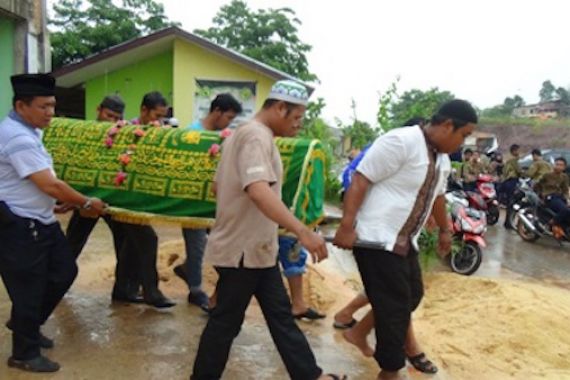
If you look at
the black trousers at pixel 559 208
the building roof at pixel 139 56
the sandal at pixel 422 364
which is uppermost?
the building roof at pixel 139 56

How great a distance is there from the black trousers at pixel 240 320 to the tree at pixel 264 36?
51.2 feet

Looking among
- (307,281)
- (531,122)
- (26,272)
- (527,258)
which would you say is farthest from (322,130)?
(531,122)

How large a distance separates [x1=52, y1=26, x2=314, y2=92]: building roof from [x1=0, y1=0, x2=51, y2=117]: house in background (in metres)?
3.78

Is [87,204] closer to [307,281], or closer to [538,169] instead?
[307,281]

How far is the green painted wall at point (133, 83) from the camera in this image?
12.1m

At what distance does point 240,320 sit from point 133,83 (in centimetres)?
1029

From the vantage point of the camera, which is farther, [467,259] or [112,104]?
[467,259]

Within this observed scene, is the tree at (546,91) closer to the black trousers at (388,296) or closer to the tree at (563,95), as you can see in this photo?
the tree at (563,95)

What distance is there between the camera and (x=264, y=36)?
64.7 ft

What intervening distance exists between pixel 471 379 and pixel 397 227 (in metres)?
1.26

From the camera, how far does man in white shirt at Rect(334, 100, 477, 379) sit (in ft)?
9.38

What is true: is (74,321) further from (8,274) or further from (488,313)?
(488,313)

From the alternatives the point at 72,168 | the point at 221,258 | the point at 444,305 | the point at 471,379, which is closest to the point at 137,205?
the point at 72,168

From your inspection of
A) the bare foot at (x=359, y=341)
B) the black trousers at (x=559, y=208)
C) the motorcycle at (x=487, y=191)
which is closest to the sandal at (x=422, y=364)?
the bare foot at (x=359, y=341)
